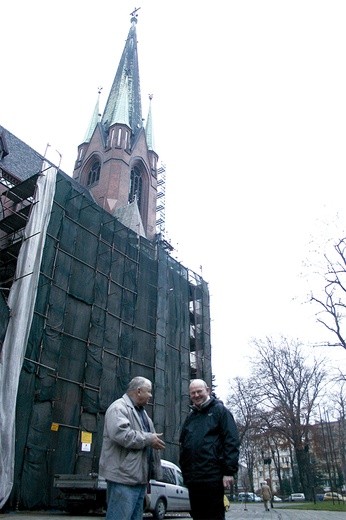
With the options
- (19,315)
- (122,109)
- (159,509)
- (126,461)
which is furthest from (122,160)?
(126,461)

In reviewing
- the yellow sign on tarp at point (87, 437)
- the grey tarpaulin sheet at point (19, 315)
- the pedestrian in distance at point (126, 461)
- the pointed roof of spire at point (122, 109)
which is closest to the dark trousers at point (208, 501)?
the pedestrian in distance at point (126, 461)

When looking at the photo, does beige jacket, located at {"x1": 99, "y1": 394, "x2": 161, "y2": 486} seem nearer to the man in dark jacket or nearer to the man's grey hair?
the man's grey hair

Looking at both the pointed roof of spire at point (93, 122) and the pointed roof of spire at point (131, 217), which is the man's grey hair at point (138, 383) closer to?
the pointed roof of spire at point (131, 217)

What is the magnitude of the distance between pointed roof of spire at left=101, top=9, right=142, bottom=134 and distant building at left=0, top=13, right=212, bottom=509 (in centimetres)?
1671

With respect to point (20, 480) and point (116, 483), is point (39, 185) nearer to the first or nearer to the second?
point (20, 480)

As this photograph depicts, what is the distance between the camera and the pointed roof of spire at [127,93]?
42594 mm

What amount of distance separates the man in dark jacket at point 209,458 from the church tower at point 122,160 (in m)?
26.4

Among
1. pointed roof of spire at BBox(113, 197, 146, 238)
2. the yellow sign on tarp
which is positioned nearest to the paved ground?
the yellow sign on tarp

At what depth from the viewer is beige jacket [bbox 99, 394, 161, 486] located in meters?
3.76

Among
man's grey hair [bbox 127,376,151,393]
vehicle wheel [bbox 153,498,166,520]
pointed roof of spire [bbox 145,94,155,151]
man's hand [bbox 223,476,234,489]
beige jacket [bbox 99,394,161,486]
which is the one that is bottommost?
vehicle wheel [bbox 153,498,166,520]

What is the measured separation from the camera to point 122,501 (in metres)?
3.73

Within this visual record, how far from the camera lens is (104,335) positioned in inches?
707

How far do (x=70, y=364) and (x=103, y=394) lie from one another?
197 cm

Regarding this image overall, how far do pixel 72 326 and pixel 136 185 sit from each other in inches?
958
